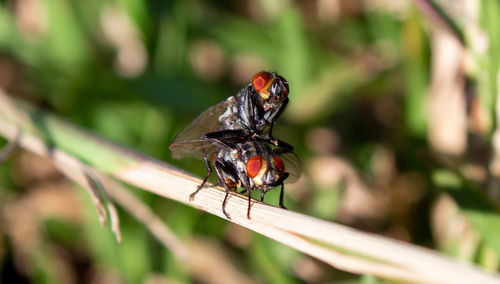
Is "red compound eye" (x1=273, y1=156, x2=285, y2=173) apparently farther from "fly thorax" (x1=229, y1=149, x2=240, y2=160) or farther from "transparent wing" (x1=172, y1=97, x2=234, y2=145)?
"transparent wing" (x1=172, y1=97, x2=234, y2=145)

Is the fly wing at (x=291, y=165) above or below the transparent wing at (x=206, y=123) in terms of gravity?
below

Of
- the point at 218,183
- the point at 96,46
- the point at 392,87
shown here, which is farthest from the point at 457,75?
the point at 96,46

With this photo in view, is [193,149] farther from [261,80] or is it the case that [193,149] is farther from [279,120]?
[279,120]

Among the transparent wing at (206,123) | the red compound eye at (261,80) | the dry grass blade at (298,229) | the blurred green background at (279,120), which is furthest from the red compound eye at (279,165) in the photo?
the blurred green background at (279,120)

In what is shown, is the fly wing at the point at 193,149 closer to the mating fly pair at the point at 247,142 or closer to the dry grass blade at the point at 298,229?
the mating fly pair at the point at 247,142

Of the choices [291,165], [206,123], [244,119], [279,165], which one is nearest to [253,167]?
[279,165]

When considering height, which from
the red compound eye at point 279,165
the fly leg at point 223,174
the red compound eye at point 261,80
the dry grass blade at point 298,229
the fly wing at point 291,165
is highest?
the red compound eye at point 261,80

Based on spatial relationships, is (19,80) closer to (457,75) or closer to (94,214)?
(94,214)

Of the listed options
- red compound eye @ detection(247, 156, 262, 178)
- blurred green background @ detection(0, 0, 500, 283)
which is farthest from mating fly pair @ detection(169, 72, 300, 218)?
blurred green background @ detection(0, 0, 500, 283)
